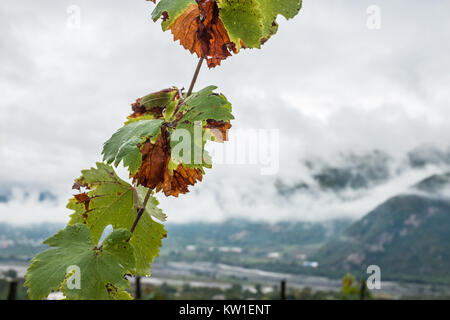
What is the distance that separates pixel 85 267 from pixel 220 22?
74cm

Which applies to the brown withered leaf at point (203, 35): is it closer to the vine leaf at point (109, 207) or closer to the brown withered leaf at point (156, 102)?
the brown withered leaf at point (156, 102)

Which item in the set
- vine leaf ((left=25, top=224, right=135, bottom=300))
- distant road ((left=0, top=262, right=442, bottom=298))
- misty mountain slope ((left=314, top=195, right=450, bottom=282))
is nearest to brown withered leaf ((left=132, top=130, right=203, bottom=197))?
vine leaf ((left=25, top=224, right=135, bottom=300))

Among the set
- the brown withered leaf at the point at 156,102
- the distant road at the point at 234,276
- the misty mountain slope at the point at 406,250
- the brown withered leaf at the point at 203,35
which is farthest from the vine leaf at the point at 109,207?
the misty mountain slope at the point at 406,250

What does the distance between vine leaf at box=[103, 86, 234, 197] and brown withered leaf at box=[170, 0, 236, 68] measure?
0.10 metres

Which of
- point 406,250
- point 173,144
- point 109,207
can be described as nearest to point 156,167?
point 173,144

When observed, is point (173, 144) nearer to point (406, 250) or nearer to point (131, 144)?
point (131, 144)

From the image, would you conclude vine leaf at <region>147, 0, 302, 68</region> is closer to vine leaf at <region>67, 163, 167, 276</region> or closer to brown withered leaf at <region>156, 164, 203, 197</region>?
brown withered leaf at <region>156, 164, 203, 197</region>

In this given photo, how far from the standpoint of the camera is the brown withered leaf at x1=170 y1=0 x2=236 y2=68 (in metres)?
1.14

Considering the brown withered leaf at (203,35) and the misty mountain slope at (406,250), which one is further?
the misty mountain slope at (406,250)

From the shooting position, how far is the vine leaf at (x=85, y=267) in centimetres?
106

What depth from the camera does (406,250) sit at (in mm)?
176875

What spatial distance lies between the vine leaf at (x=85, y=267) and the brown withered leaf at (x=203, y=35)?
0.53 meters

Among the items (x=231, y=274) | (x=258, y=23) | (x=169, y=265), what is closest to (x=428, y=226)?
(x=231, y=274)
